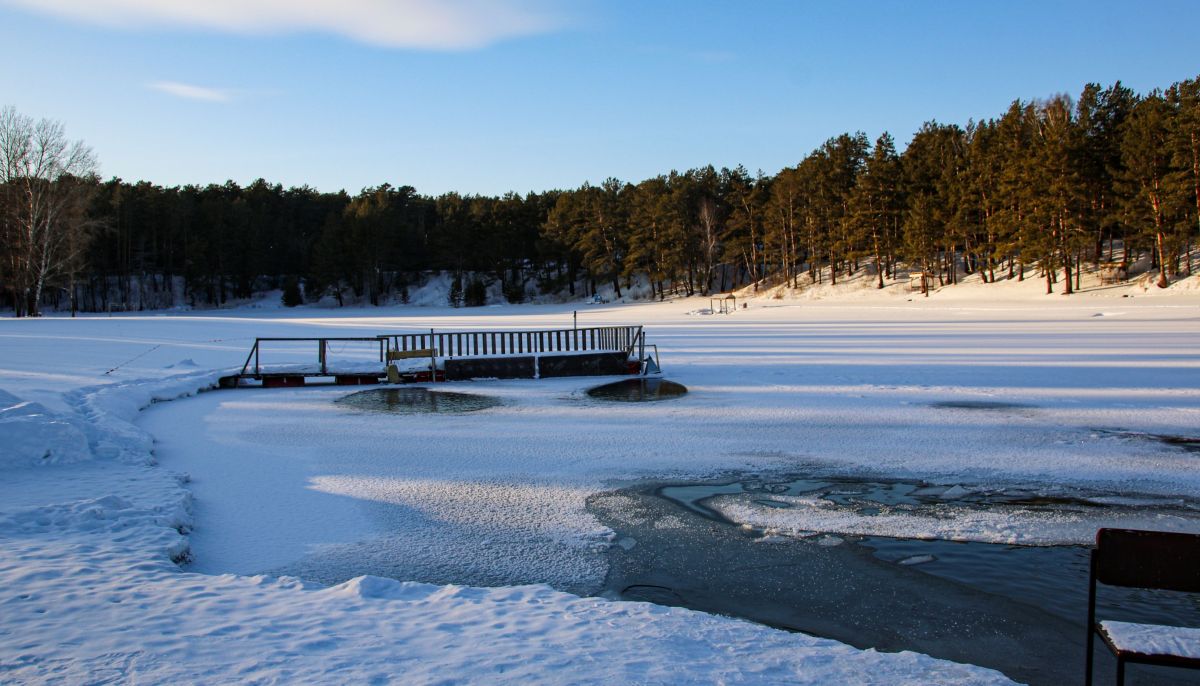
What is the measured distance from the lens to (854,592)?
5.53 m

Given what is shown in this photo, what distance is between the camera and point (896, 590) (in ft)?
18.3

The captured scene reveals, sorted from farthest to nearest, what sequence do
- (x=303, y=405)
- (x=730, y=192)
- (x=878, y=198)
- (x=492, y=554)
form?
(x=730, y=192)
(x=878, y=198)
(x=303, y=405)
(x=492, y=554)

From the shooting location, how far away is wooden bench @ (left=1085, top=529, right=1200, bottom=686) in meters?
3.30

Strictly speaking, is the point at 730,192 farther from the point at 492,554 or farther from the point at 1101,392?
the point at 492,554

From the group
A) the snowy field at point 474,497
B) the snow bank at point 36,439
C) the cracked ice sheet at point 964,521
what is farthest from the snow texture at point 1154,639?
the snow bank at point 36,439

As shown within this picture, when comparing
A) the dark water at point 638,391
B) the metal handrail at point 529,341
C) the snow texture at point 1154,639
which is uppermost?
the metal handrail at point 529,341

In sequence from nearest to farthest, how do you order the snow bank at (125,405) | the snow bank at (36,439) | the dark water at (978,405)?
the snow bank at (36,439) < the snow bank at (125,405) < the dark water at (978,405)

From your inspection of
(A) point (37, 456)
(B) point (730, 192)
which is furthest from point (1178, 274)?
(A) point (37, 456)

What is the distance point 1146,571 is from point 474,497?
6.04 metres

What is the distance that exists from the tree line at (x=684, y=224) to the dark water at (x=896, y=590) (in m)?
41.2

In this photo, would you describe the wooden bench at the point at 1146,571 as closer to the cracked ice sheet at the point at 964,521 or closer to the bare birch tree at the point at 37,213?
the cracked ice sheet at the point at 964,521

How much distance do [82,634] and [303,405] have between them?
36.4ft

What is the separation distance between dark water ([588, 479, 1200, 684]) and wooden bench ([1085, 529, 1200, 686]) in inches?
40.4

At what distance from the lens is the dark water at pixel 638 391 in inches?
598
